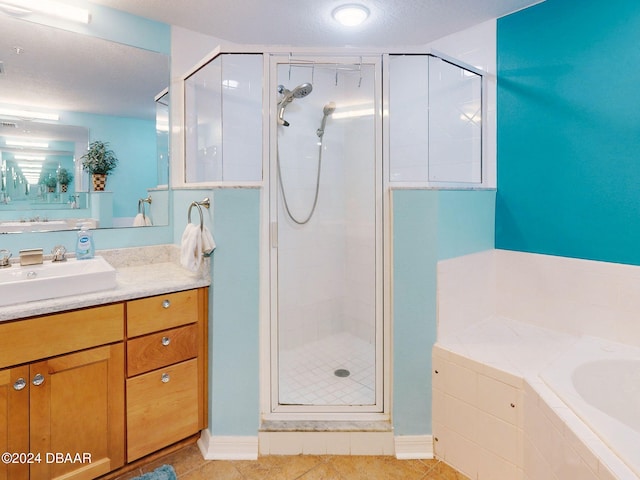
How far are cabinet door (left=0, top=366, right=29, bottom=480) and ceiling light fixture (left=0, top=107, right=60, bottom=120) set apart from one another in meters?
1.27

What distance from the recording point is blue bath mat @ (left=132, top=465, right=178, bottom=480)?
5.38 feet

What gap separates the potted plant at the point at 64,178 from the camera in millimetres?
1974

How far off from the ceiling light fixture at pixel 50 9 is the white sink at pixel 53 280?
127 cm

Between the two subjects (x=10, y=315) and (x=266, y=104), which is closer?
(x=10, y=315)

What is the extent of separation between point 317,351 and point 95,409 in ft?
4.44

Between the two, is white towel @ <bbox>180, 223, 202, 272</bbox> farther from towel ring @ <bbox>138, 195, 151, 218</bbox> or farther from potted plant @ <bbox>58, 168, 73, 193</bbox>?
potted plant @ <bbox>58, 168, 73, 193</bbox>

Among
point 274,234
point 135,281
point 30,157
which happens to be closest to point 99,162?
point 30,157

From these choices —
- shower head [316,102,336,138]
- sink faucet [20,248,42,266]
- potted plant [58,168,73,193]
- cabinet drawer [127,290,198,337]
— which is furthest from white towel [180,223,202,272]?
shower head [316,102,336,138]

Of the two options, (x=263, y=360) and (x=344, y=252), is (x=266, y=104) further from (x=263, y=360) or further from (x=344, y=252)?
(x=263, y=360)

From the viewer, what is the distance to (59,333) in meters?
1.47

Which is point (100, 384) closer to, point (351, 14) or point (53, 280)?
point (53, 280)

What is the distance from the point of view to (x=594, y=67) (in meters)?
1.87

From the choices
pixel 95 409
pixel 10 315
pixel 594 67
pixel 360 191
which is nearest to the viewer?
pixel 10 315

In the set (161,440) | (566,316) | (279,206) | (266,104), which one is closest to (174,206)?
(279,206)
